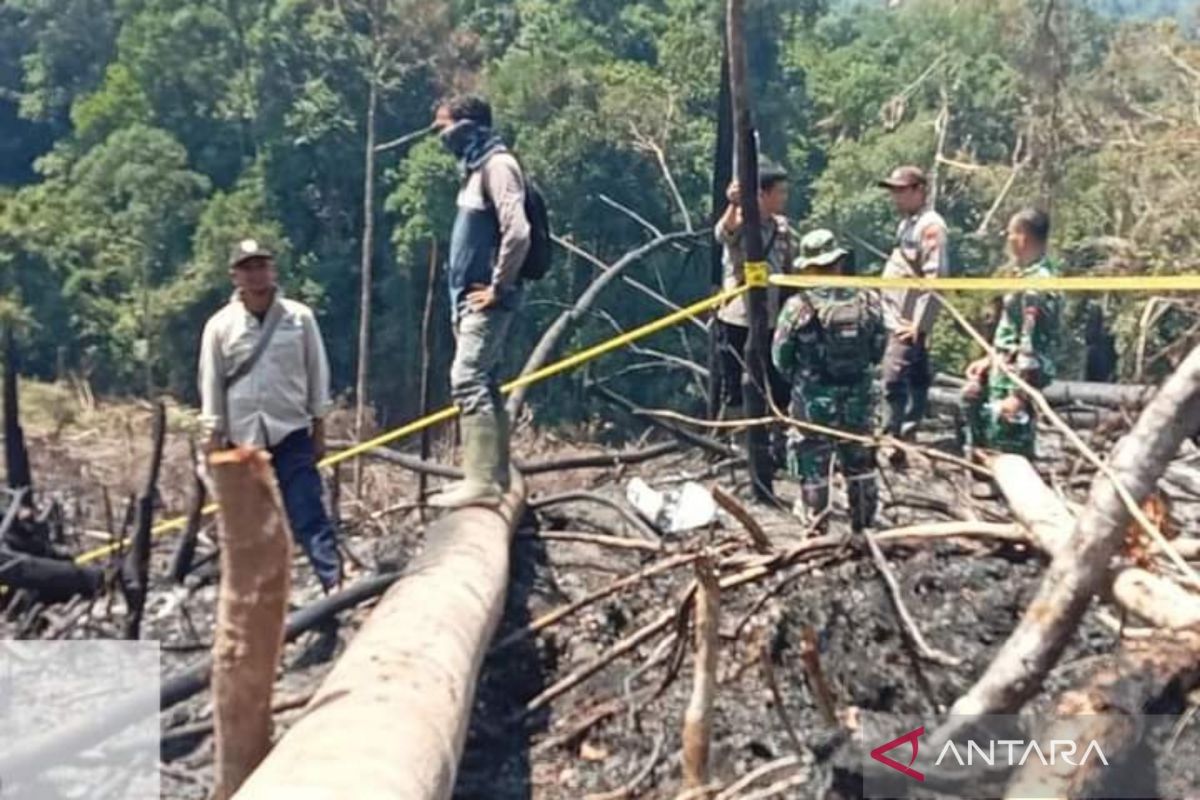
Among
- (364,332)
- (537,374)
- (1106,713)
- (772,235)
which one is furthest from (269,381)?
(364,332)

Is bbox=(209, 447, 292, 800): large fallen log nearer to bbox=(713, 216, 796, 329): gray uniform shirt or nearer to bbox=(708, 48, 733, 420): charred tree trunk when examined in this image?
bbox=(713, 216, 796, 329): gray uniform shirt

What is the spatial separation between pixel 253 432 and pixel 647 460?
2516mm

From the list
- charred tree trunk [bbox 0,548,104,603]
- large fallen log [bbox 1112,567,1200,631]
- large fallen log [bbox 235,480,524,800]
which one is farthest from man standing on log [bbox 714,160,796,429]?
large fallen log [bbox 1112,567,1200,631]

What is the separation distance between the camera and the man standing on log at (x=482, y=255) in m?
5.97

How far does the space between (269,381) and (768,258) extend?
2.09m

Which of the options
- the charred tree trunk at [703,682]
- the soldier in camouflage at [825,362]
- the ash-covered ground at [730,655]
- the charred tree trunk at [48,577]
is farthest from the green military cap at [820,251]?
the charred tree trunk at [48,577]

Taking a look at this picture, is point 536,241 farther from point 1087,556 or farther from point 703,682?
point 1087,556

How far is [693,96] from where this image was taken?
27672mm

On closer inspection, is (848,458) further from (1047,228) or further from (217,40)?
(217,40)

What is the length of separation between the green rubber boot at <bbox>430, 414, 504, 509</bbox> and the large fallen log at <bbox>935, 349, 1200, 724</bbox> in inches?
132

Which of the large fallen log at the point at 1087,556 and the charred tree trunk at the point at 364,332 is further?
the charred tree trunk at the point at 364,332

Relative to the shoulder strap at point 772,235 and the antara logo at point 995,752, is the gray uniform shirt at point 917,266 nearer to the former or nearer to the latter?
the shoulder strap at point 772,235

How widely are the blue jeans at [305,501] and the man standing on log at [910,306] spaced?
7.23 feet

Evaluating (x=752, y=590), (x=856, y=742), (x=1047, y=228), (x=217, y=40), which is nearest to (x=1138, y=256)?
(x=1047, y=228)
